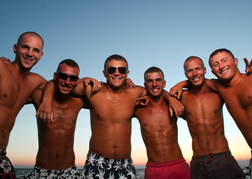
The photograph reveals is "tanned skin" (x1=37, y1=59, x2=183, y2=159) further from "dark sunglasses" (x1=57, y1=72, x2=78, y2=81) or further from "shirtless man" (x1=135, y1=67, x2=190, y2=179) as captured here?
"shirtless man" (x1=135, y1=67, x2=190, y2=179)

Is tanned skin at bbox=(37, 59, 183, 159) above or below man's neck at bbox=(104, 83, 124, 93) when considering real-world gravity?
below

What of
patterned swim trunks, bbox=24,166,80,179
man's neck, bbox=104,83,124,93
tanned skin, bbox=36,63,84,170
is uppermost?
man's neck, bbox=104,83,124,93

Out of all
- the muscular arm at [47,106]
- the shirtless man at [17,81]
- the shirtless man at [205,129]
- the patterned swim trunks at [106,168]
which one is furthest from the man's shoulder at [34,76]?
the shirtless man at [205,129]

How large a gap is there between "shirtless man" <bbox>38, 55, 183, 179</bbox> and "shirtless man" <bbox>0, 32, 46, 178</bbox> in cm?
68

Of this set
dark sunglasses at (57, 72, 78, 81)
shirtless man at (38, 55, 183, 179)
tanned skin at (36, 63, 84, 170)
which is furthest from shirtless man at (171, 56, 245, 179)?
tanned skin at (36, 63, 84, 170)

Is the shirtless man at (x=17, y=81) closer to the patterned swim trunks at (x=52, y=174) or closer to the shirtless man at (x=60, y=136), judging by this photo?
the shirtless man at (x=60, y=136)

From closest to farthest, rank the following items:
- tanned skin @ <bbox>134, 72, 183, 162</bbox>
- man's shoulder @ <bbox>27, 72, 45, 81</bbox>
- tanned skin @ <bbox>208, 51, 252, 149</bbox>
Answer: tanned skin @ <bbox>208, 51, 252, 149</bbox> → man's shoulder @ <bbox>27, 72, 45, 81</bbox> → tanned skin @ <bbox>134, 72, 183, 162</bbox>

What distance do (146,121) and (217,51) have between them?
2.82 meters

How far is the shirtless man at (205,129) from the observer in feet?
17.5

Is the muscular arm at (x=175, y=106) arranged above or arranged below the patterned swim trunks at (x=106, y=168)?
above

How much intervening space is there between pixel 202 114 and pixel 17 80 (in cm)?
497

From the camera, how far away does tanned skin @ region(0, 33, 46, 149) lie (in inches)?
178

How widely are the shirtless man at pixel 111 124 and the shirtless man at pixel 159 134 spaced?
656mm

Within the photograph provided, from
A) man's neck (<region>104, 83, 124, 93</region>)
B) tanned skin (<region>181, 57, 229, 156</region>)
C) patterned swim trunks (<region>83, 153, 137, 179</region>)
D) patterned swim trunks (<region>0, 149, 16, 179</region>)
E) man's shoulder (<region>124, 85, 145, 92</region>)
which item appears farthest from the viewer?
man's shoulder (<region>124, 85, 145, 92</region>)
